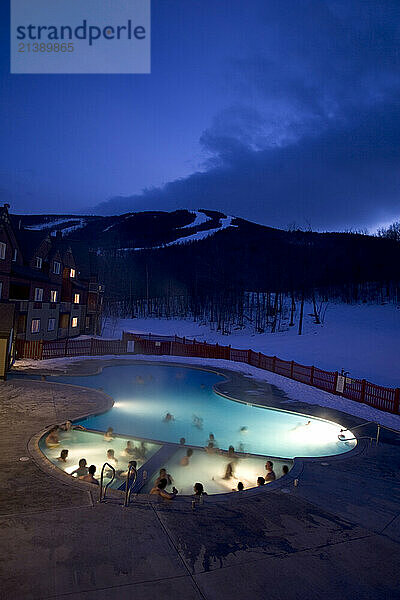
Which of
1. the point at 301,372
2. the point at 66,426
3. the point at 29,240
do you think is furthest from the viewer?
the point at 29,240

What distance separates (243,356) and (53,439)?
2082 cm

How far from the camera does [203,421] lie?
713 inches

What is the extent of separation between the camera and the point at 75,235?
615 ft

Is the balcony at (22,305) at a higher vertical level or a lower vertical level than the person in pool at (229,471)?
higher

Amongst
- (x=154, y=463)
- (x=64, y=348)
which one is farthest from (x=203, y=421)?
(x=64, y=348)

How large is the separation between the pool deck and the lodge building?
18.9m

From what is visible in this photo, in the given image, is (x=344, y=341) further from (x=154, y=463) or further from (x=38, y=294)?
(x=154, y=463)

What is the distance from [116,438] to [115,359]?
1634cm

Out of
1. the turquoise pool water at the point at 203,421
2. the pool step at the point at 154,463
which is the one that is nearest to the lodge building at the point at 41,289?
the turquoise pool water at the point at 203,421

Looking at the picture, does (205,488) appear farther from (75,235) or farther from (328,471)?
A: (75,235)

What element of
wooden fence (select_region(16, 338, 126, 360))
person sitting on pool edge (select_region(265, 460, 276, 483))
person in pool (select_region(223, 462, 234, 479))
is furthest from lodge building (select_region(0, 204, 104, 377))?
person sitting on pool edge (select_region(265, 460, 276, 483))

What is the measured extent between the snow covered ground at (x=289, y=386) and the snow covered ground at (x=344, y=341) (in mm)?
9279

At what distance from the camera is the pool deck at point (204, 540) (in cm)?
507

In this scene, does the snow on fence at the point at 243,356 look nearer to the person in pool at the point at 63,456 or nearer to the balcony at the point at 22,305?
the balcony at the point at 22,305
